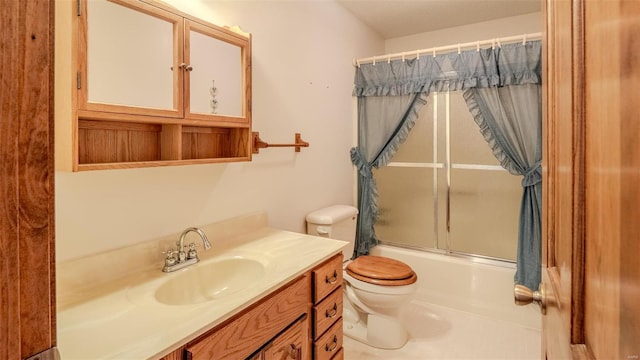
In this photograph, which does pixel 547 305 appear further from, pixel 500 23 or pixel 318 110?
pixel 500 23

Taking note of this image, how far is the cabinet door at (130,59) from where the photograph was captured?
1.07 meters

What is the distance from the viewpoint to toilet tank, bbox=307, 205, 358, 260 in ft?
7.55

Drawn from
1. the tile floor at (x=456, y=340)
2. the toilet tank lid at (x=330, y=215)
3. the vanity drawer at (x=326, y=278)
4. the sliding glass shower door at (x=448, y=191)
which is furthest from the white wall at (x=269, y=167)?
the tile floor at (x=456, y=340)

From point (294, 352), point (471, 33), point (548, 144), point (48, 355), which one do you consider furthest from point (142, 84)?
point (471, 33)

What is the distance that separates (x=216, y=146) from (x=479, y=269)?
7.07 ft

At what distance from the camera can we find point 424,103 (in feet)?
9.27

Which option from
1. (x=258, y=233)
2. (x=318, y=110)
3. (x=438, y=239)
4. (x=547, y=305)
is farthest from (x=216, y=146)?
(x=438, y=239)

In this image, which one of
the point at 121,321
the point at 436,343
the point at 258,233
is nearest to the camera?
the point at 121,321

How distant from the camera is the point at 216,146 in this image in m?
1.66

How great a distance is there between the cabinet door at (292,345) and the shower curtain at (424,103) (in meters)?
1.59

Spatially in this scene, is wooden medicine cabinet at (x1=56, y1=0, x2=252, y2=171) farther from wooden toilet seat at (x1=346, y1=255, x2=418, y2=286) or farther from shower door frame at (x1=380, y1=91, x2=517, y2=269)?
shower door frame at (x1=380, y1=91, x2=517, y2=269)

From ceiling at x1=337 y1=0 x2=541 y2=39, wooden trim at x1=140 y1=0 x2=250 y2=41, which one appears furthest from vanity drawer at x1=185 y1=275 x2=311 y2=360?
ceiling at x1=337 y1=0 x2=541 y2=39

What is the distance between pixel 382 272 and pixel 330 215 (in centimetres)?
50

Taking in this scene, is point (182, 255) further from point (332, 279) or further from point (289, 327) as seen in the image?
point (332, 279)
